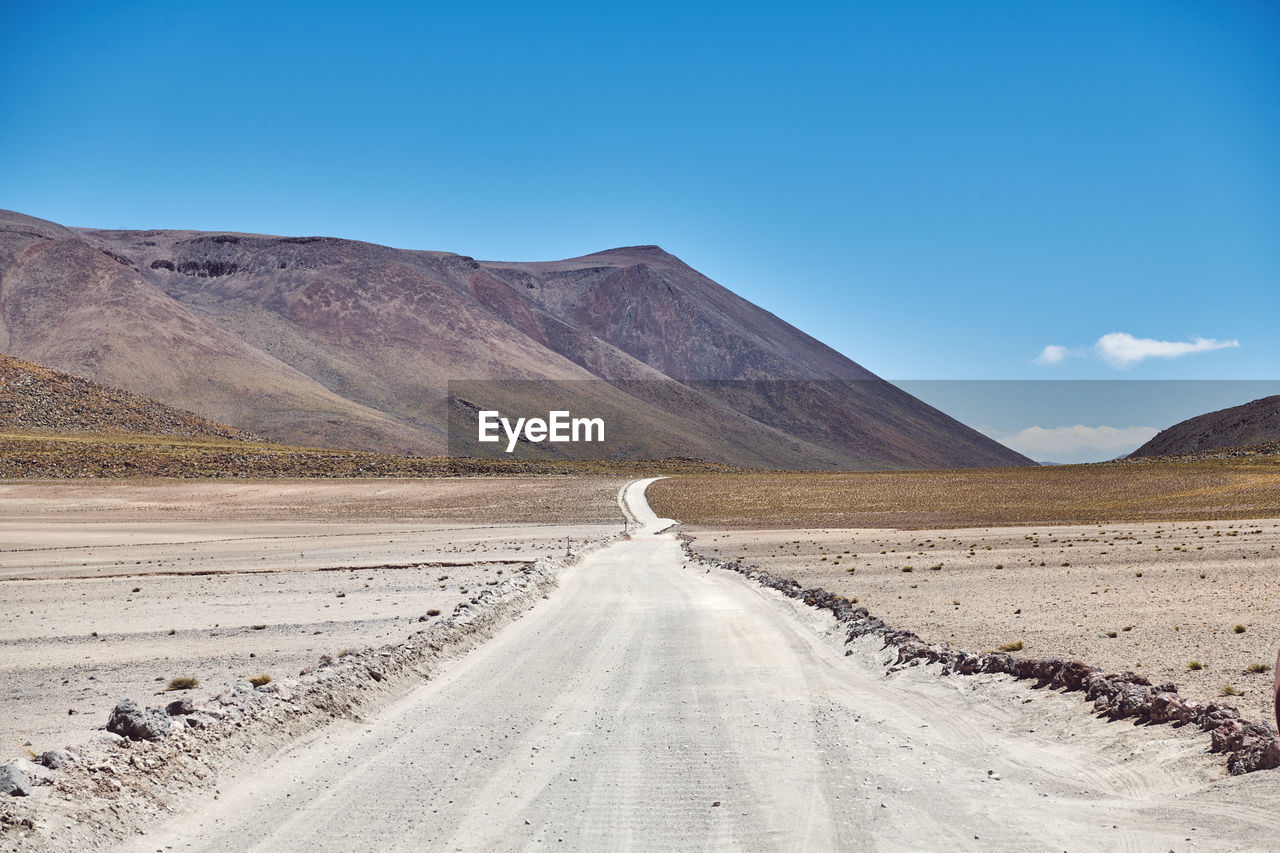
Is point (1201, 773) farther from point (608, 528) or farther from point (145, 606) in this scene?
point (608, 528)

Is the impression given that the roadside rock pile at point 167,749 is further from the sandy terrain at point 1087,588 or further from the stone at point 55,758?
the sandy terrain at point 1087,588

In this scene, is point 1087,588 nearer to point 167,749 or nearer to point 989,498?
point 167,749

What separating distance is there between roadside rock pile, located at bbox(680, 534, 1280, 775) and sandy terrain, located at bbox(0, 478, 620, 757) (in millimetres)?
8028

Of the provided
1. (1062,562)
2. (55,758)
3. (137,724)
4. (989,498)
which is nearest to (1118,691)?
(137,724)

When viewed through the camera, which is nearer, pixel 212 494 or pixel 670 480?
pixel 212 494

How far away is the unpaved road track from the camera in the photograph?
6.66 meters

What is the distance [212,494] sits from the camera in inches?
2510

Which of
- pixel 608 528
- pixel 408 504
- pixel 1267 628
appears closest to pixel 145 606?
pixel 1267 628

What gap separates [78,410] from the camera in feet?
379

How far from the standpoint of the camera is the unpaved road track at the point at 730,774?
21.9ft

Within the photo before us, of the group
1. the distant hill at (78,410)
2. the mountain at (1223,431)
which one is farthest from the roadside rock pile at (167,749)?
the mountain at (1223,431)

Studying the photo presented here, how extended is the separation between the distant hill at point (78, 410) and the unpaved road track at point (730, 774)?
11637cm

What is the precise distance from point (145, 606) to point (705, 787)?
16.3 meters

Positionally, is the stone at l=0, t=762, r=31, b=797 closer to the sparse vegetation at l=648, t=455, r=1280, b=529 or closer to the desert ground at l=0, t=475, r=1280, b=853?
the desert ground at l=0, t=475, r=1280, b=853
